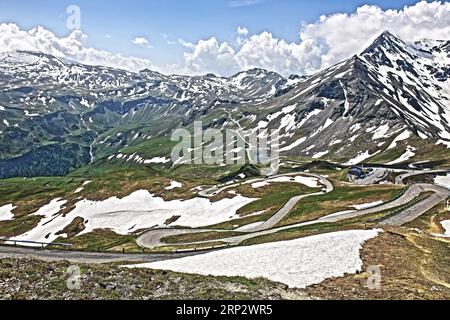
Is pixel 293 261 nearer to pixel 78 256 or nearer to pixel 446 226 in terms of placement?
pixel 78 256

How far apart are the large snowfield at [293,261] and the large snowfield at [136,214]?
6338 centimetres

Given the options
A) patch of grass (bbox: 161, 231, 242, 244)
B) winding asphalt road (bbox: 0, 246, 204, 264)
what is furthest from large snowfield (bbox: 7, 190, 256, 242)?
winding asphalt road (bbox: 0, 246, 204, 264)

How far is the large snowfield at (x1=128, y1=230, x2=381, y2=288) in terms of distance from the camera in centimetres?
3359

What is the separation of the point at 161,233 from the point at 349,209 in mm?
42095

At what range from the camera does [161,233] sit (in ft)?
313

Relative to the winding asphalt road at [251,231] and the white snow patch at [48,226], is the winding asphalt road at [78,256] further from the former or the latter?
the white snow patch at [48,226]

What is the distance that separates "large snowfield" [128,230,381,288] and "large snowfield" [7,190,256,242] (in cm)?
6338

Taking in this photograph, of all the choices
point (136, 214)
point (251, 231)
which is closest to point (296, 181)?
point (136, 214)

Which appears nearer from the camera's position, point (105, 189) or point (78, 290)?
point (78, 290)

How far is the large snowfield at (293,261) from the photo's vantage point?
1323 inches

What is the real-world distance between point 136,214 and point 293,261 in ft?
314

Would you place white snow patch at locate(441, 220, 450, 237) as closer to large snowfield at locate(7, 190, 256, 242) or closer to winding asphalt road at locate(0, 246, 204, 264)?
winding asphalt road at locate(0, 246, 204, 264)
